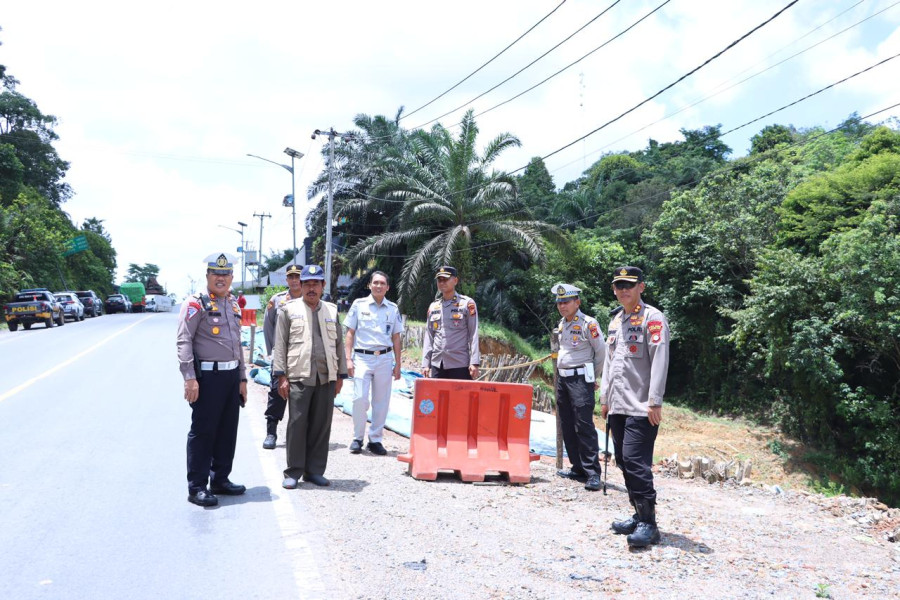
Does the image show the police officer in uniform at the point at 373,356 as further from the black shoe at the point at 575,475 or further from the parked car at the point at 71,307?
the parked car at the point at 71,307

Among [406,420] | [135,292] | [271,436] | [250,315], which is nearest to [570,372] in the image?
[271,436]

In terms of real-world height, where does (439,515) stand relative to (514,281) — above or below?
below

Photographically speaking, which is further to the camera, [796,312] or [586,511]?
[796,312]

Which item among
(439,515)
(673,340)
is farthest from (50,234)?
(439,515)

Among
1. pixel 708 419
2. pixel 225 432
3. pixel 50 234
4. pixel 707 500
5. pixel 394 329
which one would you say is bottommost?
pixel 708 419

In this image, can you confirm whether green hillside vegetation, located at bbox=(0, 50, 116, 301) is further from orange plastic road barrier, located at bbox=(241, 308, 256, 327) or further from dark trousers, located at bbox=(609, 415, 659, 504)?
dark trousers, located at bbox=(609, 415, 659, 504)

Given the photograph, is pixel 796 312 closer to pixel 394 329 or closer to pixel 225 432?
pixel 394 329

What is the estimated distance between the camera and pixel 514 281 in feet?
115

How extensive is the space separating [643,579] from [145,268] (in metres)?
138

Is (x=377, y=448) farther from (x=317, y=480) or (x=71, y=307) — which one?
(x=71, y=307)

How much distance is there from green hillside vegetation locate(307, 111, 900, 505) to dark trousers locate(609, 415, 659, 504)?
1437 cm

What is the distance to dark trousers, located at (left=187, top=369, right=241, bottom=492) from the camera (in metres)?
5.73

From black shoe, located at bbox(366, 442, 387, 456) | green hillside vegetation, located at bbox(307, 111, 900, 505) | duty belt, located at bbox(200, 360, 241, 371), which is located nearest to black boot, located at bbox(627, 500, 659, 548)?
duty belt, located at bbox(200, 360, 241, 371)

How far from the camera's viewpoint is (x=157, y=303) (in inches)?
2714
